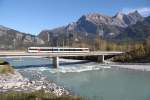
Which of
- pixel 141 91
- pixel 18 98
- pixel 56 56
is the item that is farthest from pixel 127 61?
pixel 18 98

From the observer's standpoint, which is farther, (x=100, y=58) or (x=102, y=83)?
(x=100, y=58)

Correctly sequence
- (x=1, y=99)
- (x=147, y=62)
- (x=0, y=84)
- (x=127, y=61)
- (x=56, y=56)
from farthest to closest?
(x=127, y=61), (x=147, y=62), (x=56, y=56), (x=0, y=84), (x=1, y=99)

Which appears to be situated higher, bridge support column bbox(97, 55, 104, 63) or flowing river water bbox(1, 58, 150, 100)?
Result: bridge support column bbox(97, 55, 104, 63)

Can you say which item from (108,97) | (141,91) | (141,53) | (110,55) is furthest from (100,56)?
(108,97)

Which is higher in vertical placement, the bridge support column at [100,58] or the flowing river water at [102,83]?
the bridge support column at [100,58]

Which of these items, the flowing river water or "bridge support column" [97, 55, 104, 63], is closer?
the flowing river water

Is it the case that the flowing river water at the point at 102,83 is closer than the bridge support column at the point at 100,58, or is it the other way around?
the flowing river water at the point at 102,83

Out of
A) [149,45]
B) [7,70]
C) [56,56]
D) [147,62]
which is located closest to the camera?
[7,70]

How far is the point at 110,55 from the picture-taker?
118 meters

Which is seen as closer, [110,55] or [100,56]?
[100,56]

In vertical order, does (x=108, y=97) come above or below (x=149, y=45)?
below

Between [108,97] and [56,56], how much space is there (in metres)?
52.2

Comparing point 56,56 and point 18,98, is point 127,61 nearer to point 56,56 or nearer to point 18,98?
point 56,56

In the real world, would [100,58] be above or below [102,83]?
above
